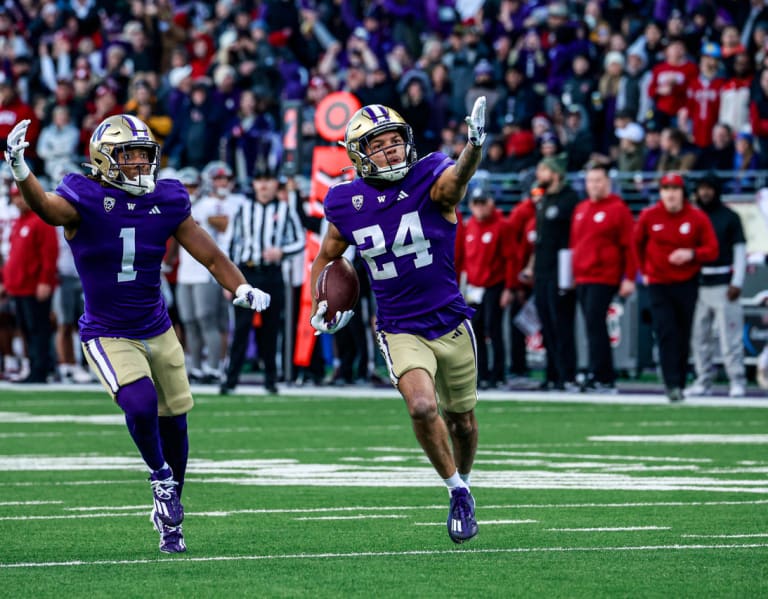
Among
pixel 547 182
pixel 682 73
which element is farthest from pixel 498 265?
pixel 682 73

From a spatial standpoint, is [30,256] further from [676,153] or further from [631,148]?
[676,153]

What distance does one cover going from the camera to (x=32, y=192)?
23.0 ft

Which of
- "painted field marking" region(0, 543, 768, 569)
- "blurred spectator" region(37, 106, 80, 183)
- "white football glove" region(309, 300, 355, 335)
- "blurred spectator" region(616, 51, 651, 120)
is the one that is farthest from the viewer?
"blurred spectator" region(37, 106, 80, 183)

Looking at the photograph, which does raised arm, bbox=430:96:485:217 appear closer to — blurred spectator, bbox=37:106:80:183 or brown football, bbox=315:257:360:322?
brown football, bbox=315:257:360:322

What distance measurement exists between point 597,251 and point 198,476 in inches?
274

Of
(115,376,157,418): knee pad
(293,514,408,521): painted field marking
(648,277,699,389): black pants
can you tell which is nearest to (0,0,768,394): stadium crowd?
(648,277,699,389): black pants

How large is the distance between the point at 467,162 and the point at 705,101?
1187 centimetres

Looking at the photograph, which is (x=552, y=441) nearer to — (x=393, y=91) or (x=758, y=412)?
(x=758, y=412)

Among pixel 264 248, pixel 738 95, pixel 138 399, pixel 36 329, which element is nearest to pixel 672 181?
pixel 738 95

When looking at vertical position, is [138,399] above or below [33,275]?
above

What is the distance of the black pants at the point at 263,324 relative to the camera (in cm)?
1645

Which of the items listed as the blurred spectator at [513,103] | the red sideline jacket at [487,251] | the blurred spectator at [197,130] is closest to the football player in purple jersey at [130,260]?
the red sideline jacket at [487,251]

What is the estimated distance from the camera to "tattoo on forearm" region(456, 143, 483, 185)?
7.11m

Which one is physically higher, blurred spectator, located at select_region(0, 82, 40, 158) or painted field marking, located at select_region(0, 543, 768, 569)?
blurred spectator, located at select_region(0, 82, 40, 158)
